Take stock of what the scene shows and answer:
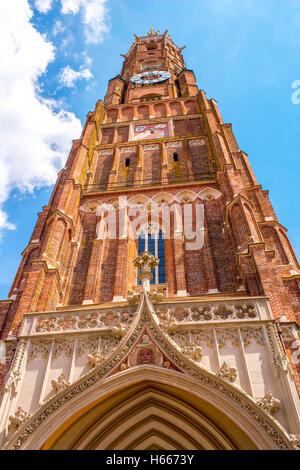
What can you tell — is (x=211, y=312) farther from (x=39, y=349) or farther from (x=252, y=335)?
(x=39, y=349)

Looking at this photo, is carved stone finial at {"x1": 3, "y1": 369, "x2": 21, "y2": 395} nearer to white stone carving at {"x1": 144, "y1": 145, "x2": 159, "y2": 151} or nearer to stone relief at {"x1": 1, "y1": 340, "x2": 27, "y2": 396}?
stone relief at {"x1": 1, "y1": 340, "x2": 27, "y2": 396}

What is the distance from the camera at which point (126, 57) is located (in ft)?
150

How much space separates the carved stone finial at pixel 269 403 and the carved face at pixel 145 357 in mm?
2560

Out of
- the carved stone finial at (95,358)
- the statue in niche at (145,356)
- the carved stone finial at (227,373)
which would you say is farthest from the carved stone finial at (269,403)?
the carved stone finial at (95,358)

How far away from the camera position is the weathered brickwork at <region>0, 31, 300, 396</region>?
12578mm

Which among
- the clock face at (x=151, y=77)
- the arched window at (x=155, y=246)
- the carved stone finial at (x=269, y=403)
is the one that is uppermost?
the clock face at (x=151, y=77)

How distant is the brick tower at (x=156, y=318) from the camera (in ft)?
28.4

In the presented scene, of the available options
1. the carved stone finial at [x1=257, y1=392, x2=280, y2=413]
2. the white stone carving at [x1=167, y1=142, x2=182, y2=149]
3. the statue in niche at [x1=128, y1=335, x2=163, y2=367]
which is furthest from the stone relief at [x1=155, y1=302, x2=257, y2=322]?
the white stone carving at [x1=167, y1=142, x2=182, y2=149]

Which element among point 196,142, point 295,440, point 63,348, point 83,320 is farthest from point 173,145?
point 295,440

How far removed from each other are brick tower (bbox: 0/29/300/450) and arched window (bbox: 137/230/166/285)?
0.17ft

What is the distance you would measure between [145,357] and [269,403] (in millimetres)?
2862

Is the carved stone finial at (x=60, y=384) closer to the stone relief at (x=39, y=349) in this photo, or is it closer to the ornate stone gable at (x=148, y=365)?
Result: the ornate stone gable at (x=148, y=365)

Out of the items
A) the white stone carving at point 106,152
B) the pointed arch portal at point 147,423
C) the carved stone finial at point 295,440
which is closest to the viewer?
the carved stone finial at point 295,440
